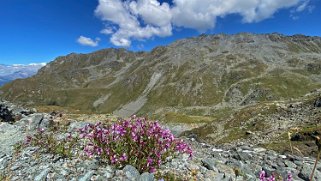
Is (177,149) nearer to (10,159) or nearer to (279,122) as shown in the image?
(10,159)

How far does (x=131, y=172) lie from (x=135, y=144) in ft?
3.79

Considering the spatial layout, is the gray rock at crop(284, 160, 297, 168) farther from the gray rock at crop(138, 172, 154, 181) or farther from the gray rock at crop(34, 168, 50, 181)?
the gray rock at crop(34, 168, 50, 181)

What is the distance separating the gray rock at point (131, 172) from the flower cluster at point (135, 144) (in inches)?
13.1

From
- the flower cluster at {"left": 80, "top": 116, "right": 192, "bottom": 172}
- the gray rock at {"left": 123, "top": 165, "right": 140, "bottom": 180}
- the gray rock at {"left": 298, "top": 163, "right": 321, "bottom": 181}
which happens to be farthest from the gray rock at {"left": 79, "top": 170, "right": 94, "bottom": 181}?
the gray rock at {"left": 298, "top": 163, "right": 321, "bottom": 181}

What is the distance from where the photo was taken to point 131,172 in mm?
10234

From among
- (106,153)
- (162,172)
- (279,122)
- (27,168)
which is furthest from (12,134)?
(279,122)

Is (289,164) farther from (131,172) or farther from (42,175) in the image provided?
(42,175)

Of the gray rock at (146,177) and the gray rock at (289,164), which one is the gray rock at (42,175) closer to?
the gray rock at (146,177)

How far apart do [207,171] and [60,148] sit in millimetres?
6514

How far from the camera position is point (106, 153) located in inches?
431

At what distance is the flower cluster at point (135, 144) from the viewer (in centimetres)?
1084

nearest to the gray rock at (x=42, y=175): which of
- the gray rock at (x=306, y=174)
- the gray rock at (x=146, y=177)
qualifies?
the gray rock at (x=146, y=177)

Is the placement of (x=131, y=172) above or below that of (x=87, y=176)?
above

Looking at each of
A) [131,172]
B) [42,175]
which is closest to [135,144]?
[131,172]
